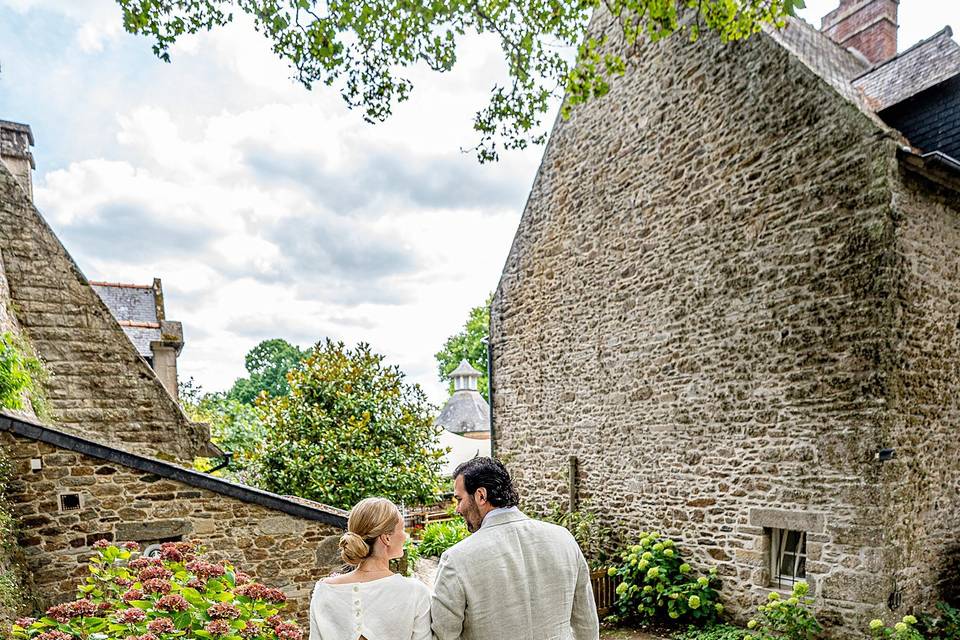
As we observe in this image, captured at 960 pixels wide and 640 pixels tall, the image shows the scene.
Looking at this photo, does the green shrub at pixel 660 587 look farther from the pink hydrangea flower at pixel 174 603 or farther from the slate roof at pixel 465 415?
the slate roof at pixel 465 415

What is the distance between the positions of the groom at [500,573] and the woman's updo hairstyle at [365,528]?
30cm

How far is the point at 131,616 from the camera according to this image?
3016mm

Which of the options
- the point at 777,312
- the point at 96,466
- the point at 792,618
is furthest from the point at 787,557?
the point at 96,466

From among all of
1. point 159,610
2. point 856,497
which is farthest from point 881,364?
point 159,610

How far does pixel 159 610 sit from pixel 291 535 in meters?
2.32

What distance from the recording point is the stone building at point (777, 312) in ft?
20.5

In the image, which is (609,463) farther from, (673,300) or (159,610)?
(159,610)

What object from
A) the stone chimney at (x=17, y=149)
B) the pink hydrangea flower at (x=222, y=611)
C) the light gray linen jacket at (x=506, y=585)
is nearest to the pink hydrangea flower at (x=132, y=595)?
the pink hydrangea flower at (x=222, y=611)

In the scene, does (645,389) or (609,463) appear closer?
(645,389)

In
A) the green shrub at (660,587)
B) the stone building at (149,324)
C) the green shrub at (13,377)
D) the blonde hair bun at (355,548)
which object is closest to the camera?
the blonde hair bun at (355,548)

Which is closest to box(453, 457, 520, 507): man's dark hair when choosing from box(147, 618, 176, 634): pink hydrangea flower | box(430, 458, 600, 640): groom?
box(430, 458, 600, 640): groom

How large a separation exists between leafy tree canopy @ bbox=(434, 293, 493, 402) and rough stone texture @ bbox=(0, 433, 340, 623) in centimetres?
2472

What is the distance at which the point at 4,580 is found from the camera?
13.7 ft

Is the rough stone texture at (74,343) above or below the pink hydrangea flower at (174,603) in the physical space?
above
